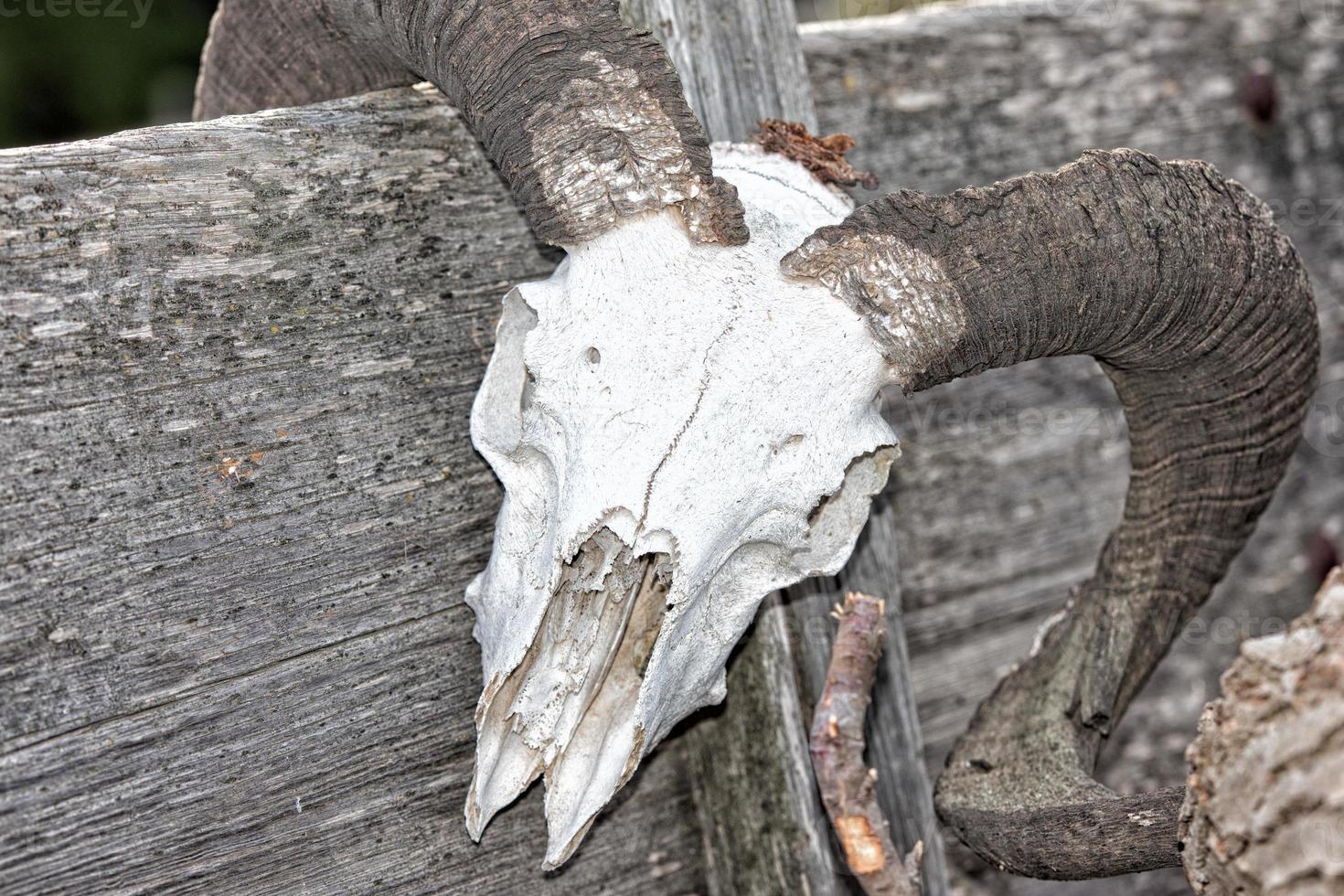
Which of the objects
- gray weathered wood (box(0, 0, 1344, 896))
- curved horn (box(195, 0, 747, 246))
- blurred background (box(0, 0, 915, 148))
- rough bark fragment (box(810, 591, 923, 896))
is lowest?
rough bark fragment (box(810, 591, 923, 896))

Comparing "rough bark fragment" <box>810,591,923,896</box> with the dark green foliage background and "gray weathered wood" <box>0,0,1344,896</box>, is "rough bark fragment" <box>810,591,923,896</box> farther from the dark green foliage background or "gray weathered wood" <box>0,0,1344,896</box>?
the dark green foliage background

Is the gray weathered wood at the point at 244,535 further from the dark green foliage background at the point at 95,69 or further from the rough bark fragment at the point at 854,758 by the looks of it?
the dark green foliage background at the point at 95,69

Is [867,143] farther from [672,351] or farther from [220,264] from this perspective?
[220,264]

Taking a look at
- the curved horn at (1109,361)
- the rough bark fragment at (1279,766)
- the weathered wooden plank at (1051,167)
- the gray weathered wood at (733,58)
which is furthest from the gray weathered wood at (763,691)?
the rough bark fragment at (1279,766)

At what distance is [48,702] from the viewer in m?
1.40

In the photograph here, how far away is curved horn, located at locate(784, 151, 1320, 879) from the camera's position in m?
1.40

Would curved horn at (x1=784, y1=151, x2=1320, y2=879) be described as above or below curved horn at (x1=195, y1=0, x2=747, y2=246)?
below

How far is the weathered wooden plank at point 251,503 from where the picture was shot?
141 cm

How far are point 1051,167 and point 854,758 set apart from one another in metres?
1.65

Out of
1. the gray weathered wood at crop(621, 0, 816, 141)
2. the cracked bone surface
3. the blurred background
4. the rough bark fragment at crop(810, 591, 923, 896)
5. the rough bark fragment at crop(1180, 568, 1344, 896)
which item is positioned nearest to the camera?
the rough bark fragment at crop(1180, 568, 1344, 896)

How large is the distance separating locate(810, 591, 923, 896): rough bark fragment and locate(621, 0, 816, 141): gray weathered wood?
2.66 ft

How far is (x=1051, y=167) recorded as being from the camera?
268 centimetres

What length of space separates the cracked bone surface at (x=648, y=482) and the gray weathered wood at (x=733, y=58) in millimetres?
412

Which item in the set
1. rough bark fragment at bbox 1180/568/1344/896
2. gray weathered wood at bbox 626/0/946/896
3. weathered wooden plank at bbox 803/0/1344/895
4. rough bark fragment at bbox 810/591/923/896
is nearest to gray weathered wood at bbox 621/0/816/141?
gray weathered wood at bbox 626/0/946/896
